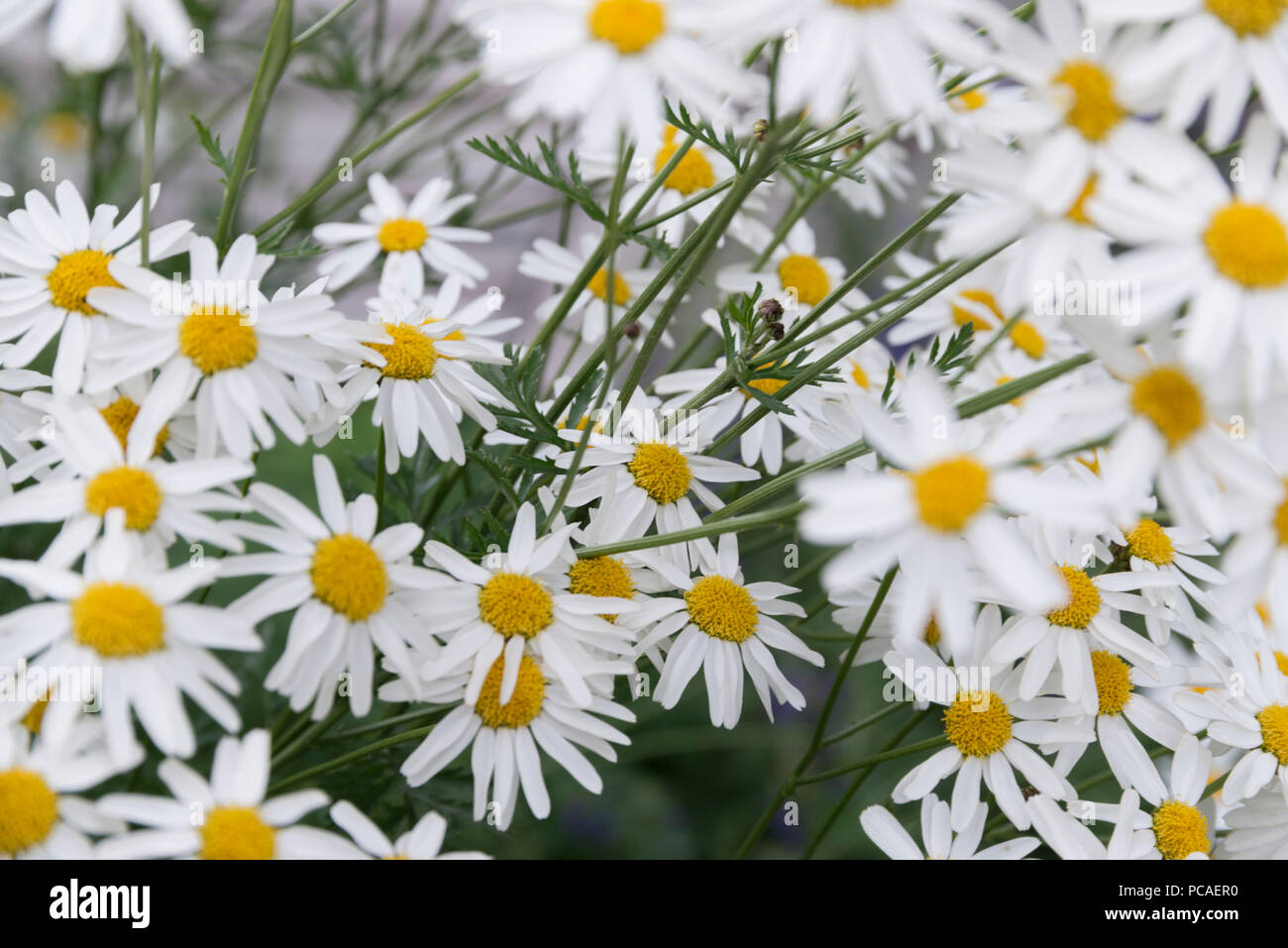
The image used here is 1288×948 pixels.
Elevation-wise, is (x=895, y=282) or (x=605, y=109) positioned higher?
(x=895, y=282)

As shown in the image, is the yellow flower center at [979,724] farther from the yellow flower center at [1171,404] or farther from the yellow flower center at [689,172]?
the yellow flower center at [689,172]

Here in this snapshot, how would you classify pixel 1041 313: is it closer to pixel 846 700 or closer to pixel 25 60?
pixel 846 700

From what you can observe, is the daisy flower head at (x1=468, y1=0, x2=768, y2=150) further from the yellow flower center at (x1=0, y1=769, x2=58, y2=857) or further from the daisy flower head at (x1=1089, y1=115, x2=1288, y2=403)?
the yellow flower center at (x1=0, y1=769, x2=58, y2=857)

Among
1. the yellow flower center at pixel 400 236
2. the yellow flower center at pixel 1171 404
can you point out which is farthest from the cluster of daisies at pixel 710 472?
the yellow flower center at pixel 400 236

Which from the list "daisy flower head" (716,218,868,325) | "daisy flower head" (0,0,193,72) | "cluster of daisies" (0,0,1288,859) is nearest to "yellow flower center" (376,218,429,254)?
"cluster of daisies" (0,0,1288,859)

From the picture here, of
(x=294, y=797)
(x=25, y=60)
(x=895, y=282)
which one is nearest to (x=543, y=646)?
(x=294, y=797)

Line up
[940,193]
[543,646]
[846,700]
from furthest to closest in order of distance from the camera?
[846,700]
[940,193]
[543,646]
